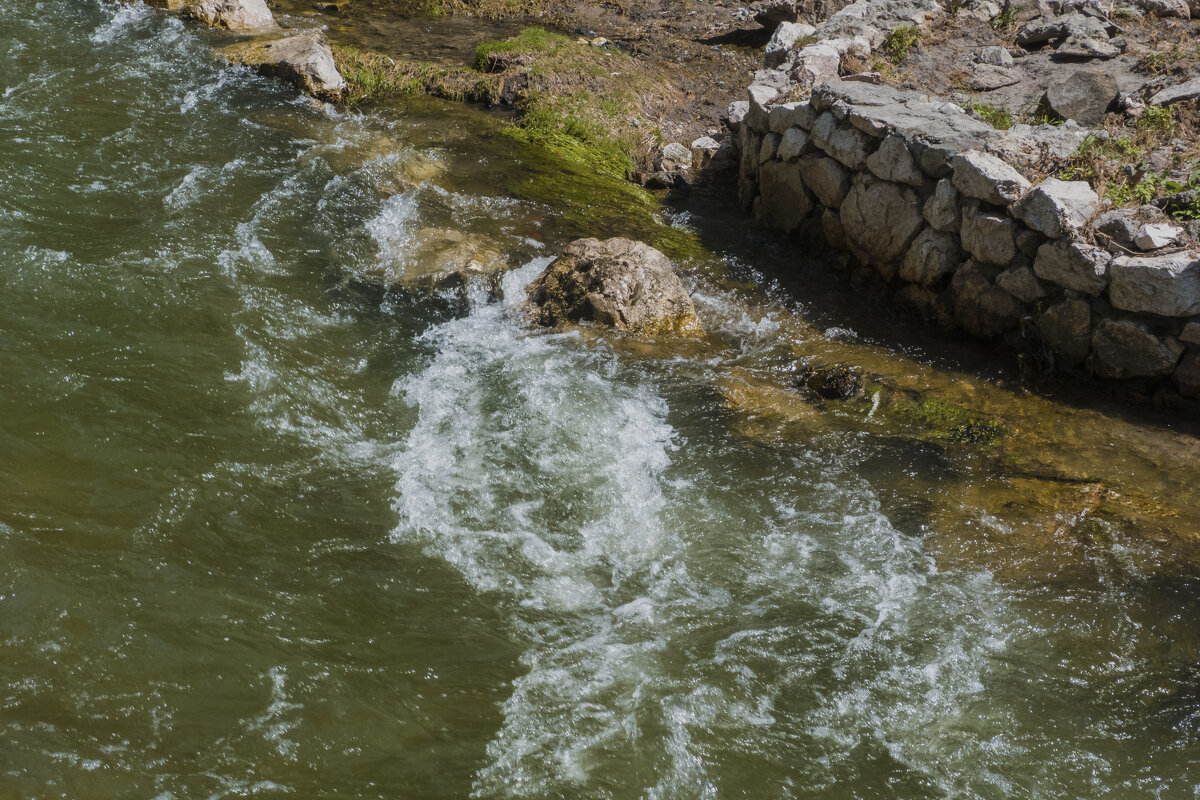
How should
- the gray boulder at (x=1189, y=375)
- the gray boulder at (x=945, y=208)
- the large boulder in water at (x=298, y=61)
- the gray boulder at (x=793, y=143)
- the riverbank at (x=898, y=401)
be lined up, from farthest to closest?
the large boulder in water at (x=298, y=61), the gray boulder at (x=793, y=143), the gray boulder at (x=945, y=208), the gray boulder at (x=1189, y=375), the riverbank at (x=898, y=401)

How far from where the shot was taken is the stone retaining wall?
566 cm

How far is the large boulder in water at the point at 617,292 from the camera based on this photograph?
671 centimetres

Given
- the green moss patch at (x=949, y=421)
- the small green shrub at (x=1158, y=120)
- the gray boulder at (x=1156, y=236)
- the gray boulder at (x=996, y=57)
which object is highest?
the gray boulder at (x=996, y=57)

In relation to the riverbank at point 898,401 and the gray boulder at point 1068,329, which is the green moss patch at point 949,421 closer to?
the riverbank at point 898,401

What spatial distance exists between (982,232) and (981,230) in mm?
17

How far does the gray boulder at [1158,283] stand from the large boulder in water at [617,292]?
2.99 meters

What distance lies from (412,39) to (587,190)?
17.6ft

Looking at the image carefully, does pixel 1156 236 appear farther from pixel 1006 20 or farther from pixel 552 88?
pixel 552 88

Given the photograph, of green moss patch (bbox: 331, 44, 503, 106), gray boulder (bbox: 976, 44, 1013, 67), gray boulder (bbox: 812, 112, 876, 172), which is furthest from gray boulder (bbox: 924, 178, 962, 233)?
green moss patch (bbox: 331, 44, 503, 106)

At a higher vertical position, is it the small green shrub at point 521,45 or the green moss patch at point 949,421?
the small green shrub at point 521,45

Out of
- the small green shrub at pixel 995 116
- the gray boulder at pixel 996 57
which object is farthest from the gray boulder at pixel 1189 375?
the gray boulder at pixel 996 57

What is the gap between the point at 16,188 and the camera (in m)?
7.20

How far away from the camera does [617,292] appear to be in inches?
265

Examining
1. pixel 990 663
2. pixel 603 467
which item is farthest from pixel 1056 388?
pixel 603 467
